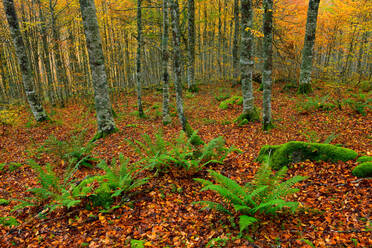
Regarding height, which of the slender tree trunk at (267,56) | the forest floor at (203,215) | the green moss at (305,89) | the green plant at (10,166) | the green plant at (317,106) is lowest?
the green plant at (10,166)

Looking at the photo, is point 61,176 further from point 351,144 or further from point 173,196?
point 351,144

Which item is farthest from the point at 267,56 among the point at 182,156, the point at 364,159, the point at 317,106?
the point at 182,156

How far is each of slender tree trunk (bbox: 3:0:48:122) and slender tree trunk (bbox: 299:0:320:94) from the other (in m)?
14.8

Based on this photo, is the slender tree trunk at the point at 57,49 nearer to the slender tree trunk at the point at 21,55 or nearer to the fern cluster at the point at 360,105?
the slender tree trunk at the point at 21,55

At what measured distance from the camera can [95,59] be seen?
7895 millimetres

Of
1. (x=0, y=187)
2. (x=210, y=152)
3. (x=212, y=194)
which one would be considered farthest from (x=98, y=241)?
(x=0, y=187)

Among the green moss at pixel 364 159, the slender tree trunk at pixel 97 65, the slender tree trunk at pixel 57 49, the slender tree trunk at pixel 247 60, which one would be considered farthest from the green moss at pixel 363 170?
the slender tree trunk at pixel 57 49

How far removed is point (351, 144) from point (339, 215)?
3521mm

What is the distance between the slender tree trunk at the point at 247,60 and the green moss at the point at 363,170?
5.17 m

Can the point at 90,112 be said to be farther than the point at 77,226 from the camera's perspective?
Yes

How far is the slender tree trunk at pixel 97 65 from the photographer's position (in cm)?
769

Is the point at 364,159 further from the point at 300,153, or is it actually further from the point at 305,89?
the point at 305,89

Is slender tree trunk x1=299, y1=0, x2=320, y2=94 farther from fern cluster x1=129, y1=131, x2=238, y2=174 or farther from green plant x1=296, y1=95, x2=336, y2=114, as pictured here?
fern cluster x1=129, y1=131, x2=238, y2=174

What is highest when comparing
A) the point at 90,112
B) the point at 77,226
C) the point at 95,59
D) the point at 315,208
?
the point at 95,59
